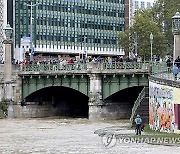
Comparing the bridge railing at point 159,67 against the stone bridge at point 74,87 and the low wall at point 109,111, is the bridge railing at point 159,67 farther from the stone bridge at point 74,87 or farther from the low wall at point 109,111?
→ the low wall at point 109,111

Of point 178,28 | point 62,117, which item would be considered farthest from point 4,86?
point 178,28

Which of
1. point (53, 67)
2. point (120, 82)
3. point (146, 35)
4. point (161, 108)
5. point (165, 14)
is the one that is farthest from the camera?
point (165, 14)

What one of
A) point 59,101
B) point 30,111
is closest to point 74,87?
point 30,111

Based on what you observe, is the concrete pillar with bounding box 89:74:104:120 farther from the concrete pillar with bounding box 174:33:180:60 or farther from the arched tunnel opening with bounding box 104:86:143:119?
the concrete pillar with bounding box 174:33:180:60

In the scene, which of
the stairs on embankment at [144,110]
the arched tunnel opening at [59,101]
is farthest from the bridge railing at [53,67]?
the stairs on embankment at [144,110]

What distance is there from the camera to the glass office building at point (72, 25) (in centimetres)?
16212

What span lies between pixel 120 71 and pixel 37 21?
88433mm

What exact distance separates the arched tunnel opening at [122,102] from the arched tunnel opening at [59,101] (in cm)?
769

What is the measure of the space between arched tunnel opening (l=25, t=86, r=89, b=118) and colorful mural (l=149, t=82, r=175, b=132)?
27.4m

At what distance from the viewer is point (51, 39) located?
163500 millimetres

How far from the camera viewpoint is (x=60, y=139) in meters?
56.3

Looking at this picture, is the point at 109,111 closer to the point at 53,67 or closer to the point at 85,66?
the point at 85,66

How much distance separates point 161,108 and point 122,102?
81.9 feet

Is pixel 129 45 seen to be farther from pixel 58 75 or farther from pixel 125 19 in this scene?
pixel 125 19
